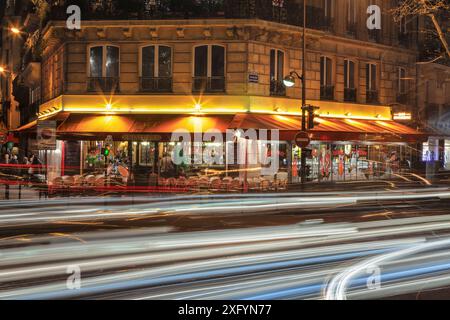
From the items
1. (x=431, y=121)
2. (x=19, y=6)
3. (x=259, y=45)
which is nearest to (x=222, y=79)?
(x=259, y=45)

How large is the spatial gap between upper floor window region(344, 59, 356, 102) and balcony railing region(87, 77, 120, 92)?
12.2m

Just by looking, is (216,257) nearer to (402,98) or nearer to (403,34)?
(402,98)

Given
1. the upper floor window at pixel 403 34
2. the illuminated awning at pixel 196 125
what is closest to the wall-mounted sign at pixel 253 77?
the illuminated awning at pixel 196 125

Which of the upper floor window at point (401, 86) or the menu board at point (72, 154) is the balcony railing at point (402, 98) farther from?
the menu board at point (72, 154)

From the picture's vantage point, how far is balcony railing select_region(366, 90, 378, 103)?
1256 inches

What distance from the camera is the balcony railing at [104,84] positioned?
2714cm

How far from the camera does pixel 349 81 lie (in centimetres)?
3114

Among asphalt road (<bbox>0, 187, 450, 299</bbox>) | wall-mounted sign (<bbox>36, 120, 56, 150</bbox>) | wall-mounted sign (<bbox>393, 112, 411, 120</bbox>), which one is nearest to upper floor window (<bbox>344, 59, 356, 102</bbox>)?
wall-mounted sign (<bbox>393, 112, 411, 120</bbox>)

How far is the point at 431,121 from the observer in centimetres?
3597

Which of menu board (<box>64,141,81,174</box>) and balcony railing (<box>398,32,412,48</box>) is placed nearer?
menu board (<box>64,141,81,174</box>)

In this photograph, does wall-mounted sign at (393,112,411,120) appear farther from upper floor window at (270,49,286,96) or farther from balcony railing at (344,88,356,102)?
upper floor window at (270,49,286,96)

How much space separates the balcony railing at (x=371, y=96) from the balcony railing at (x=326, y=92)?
2895 millimetres

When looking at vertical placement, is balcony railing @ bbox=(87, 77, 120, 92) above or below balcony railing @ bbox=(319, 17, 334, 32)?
below

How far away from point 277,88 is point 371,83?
7335 millimetres
